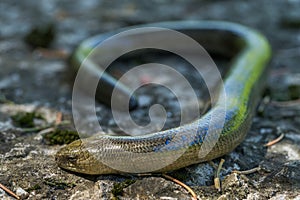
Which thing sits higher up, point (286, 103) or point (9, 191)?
point (9, 191)

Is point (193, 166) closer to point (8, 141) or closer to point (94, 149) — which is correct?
point (94, 149)

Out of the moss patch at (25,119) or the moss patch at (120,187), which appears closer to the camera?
the moss patch at (120,187)

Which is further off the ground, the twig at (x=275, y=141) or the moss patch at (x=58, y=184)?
the moss patch at (x=58, y=184)

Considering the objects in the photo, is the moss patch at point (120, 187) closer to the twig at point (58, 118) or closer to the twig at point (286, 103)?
the twig at point (58, 118)

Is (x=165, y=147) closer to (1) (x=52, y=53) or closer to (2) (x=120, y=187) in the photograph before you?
(2) (x=120, y=187)

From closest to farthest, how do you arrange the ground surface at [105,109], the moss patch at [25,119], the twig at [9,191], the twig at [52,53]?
the twig at [9,191], the ground surface at [105,109], the moss patch at [25,119], the twig at [52,53]

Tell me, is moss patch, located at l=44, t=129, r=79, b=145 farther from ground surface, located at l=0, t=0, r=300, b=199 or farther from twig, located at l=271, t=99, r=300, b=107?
twig, located at l=271, t=99, r=300, b=107

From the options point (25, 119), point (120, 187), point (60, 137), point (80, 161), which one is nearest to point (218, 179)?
point (120, 187)

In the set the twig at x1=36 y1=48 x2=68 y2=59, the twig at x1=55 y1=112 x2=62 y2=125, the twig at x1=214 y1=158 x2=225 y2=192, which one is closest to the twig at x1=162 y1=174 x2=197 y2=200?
the twig at x1=214 y1=158 x2=225 y2=192

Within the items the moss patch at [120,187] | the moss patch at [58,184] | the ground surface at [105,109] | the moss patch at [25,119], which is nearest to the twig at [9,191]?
→ the ground surface at [105,109]
